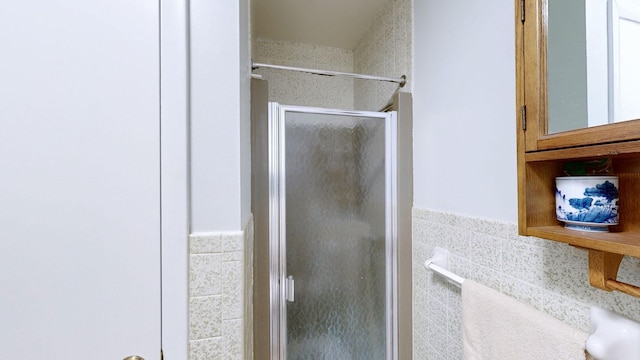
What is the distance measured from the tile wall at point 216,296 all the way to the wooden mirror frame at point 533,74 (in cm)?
70

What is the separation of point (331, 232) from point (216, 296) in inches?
27.3

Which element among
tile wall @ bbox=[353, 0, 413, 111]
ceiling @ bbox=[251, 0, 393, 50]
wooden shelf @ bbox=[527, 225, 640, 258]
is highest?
ceiling @ bbox=[251, 0, 393, 50]

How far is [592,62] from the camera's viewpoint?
0.50 meters

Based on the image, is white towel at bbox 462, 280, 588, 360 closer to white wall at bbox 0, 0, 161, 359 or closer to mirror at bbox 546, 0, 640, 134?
mirror at bbox 546, 0, 640, 134

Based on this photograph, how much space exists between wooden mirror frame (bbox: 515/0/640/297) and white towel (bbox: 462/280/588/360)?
138 millimetres

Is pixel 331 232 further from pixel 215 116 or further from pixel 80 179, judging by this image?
pixel 80 179

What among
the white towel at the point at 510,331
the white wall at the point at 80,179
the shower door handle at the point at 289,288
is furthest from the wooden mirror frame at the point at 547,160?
the shower door handle at the point at 289,288

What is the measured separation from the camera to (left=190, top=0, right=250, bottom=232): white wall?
68 cm

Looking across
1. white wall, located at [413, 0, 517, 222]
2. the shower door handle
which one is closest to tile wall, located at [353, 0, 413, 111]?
white wall, located at [413, 0, 517, 222]

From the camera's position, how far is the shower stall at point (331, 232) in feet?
3.93

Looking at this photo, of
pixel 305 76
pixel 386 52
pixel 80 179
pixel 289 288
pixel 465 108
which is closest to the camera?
pixel 80 179

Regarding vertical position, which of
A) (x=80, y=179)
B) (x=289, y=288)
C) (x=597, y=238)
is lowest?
(x=289, y=288)

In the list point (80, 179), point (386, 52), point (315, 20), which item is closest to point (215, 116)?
point (80, 179)

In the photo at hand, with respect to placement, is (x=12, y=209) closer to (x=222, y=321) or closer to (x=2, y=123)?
(x=2, y=123)
